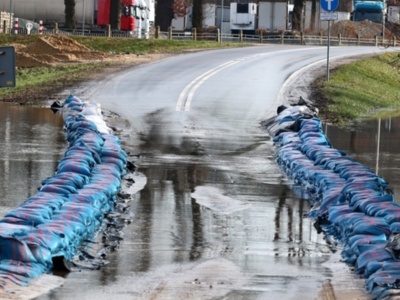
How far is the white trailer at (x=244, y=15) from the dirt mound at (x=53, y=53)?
137 feet

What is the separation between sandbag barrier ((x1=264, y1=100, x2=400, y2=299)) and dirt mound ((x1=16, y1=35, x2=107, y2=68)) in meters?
19.5

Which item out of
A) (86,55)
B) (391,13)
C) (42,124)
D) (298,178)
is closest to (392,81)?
(86,55)

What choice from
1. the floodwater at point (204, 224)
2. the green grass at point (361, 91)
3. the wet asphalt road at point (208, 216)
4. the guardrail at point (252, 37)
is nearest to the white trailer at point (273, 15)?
the guardrail at point (252, 37)

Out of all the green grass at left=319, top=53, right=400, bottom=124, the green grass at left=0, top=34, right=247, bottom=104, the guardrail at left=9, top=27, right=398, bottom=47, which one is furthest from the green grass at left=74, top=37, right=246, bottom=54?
the green grass at left=319, top=53, right=400, bottom=124

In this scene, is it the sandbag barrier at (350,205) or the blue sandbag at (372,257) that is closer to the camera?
the sandbag barrier at (350,205)

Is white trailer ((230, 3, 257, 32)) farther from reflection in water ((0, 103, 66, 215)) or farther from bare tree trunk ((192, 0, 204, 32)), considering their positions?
reflection in water ((0, 103, 66, 215))

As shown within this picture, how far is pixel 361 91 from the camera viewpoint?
34.1m

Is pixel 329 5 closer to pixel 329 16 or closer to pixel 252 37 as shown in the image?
pixel 329 16

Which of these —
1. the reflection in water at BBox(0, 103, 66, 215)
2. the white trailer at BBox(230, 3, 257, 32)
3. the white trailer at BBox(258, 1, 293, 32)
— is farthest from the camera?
the white trailer at BBox(230, 3, 257, 32)

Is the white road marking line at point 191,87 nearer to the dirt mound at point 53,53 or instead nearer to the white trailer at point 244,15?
the dirt mound at point 53,53

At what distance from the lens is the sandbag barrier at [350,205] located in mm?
10406

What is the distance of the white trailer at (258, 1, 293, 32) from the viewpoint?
277 feet

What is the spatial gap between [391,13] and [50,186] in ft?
292

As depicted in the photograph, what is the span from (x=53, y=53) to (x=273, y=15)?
150 feet
